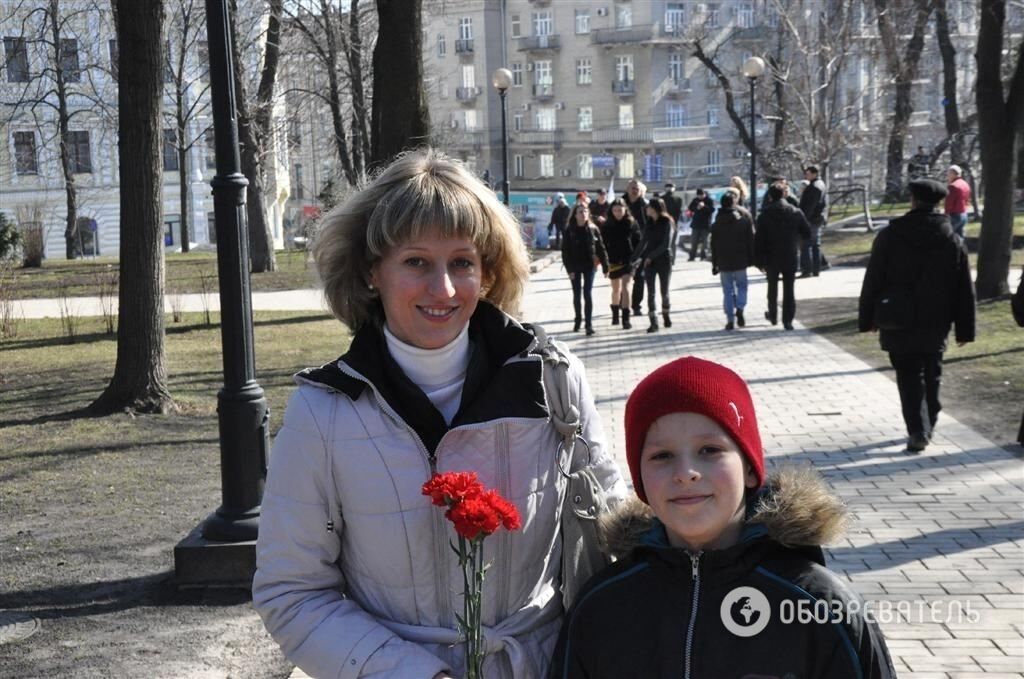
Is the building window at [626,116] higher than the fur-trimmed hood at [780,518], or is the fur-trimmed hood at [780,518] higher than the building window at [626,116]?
the building window at [626,116]

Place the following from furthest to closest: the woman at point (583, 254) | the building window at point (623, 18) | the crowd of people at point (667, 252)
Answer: the building window at point (623, 18) → the woman at point (583, 254) → the crowd of people at point (667, 252)

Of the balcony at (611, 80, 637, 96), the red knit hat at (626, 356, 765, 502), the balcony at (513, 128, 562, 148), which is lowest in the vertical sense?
the red knit hat at (626, 356, 765, 502)

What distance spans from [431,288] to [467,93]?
83.0 meters

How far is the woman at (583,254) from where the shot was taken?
57.7 feet

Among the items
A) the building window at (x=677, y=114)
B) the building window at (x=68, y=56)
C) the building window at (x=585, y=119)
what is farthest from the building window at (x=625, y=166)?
the building window at (x=68, y=56)

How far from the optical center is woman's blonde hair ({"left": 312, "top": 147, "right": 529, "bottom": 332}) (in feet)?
8.53

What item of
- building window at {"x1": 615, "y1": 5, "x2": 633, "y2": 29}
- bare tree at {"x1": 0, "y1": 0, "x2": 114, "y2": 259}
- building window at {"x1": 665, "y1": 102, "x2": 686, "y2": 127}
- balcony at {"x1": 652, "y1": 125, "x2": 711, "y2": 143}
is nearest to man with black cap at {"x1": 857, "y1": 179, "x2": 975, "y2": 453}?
bare tree at {"x1": 0, "y1": 0, "x2": 114, "y2": 259}

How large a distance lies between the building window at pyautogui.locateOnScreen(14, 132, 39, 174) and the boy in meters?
60.9

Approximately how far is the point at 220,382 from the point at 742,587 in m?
12.1

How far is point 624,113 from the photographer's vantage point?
83.0m

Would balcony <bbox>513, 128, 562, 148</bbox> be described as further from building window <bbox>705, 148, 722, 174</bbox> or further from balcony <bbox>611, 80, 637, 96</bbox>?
building window <bbox>705, 148, 722, 174</bbox>

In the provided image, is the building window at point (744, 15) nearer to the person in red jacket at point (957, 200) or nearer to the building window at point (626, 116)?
the building window at point (626, 116)

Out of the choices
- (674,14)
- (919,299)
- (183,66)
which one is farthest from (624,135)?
(919,299)

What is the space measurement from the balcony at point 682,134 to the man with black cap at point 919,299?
73200 mm
